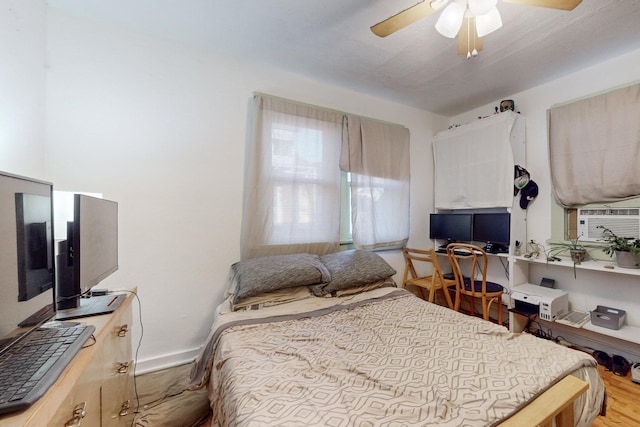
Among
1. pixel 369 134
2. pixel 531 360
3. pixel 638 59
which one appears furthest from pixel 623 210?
pixel 369 134

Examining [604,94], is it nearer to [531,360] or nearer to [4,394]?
[531,360]

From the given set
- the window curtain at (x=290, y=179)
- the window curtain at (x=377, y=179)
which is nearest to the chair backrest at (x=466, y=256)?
the window curtain at (x=377, y=179)

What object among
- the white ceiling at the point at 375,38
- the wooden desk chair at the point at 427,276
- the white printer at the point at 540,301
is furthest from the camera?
the wooden desk chair at the point at 427,276

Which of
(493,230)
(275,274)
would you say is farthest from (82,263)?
(493,230)

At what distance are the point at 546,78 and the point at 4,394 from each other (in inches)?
151

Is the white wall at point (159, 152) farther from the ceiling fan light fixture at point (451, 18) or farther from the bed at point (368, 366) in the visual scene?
the ceiling fan light fixture at point (451, 18)

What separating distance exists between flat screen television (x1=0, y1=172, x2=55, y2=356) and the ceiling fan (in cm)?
166

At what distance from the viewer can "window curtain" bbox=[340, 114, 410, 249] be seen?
2.71 m

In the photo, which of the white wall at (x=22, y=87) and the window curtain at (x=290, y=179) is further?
the window curtain at (x=290, y=179)

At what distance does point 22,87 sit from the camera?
141cm

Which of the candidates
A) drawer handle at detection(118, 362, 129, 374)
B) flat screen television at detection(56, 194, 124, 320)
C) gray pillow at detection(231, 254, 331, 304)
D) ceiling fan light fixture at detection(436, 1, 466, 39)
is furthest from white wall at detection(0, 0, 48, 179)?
ceiling fan light fixture at detection(436, 1, 466, 39)

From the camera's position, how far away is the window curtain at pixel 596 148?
2.07 metres

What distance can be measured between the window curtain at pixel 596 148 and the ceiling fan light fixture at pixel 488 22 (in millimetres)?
1650

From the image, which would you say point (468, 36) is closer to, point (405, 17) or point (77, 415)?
point (405, 17)
